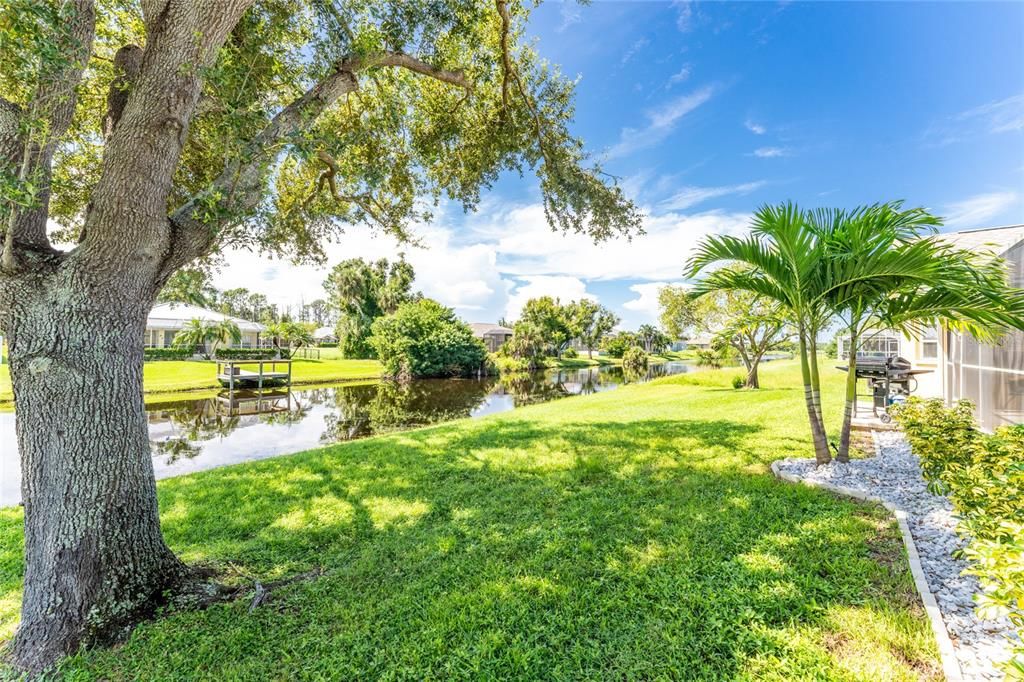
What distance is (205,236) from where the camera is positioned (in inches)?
104

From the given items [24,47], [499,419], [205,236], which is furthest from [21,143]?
[499,419]

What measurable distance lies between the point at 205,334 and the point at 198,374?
7914 mm

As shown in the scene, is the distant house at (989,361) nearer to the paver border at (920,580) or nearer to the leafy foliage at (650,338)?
the paver border at (920,580)

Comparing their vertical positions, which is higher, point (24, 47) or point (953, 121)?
point (953, 121)

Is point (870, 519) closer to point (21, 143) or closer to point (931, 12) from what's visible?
point (21, 143)

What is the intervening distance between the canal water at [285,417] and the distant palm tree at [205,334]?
1259cm

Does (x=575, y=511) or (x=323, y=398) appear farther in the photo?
(x=323, y=398)

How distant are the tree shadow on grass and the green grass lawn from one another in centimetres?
1425

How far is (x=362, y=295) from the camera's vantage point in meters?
33.6

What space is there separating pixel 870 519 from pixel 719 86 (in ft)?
28.0

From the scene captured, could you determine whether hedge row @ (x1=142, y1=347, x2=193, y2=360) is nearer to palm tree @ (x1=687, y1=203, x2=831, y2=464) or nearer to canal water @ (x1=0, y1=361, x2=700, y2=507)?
canal water @ (x1=0, y1=361, x2=700, y2=507)

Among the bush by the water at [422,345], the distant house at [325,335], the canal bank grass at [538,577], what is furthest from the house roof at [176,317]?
the canal bank grass at [538,577]

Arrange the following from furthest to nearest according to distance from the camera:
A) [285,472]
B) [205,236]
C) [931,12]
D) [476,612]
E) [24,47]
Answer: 1. [931,12]
2. [285,472]
3. [205,236]
4. [476,612]
5. [24,47]

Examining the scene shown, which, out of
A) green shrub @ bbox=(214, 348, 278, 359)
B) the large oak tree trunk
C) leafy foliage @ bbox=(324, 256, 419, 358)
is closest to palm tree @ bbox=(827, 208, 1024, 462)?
the large oak tree trunk
